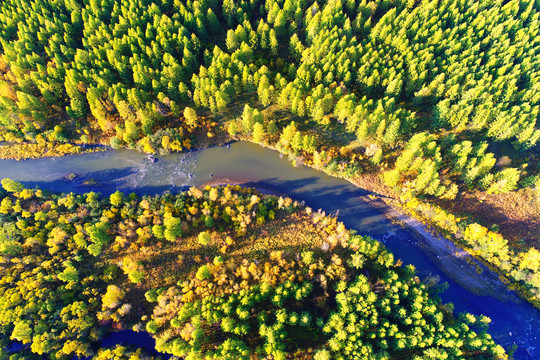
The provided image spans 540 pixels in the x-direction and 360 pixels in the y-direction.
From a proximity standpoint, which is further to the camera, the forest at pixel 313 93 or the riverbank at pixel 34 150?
the riverbank at pixel 34 150

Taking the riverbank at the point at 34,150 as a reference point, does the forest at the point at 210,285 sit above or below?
below

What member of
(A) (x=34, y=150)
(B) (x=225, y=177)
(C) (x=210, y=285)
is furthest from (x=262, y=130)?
(A) (x=34, y=150)

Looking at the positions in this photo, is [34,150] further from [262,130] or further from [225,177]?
[262,130]

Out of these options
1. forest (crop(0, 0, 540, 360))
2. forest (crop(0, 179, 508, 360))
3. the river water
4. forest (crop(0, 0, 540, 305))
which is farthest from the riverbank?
forest (crop(0, 179, 508, 360))

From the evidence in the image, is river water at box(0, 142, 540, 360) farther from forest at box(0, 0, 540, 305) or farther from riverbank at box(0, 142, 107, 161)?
forest at box(0, 0, 540, 305)

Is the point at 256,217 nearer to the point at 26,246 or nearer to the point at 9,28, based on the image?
the point at 26,246

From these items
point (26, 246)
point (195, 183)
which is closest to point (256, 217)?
point (195, 183)

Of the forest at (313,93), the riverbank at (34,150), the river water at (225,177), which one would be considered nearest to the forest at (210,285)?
the river water at (225,177)

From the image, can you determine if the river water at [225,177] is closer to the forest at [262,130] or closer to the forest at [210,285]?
the forest at [262,130]
